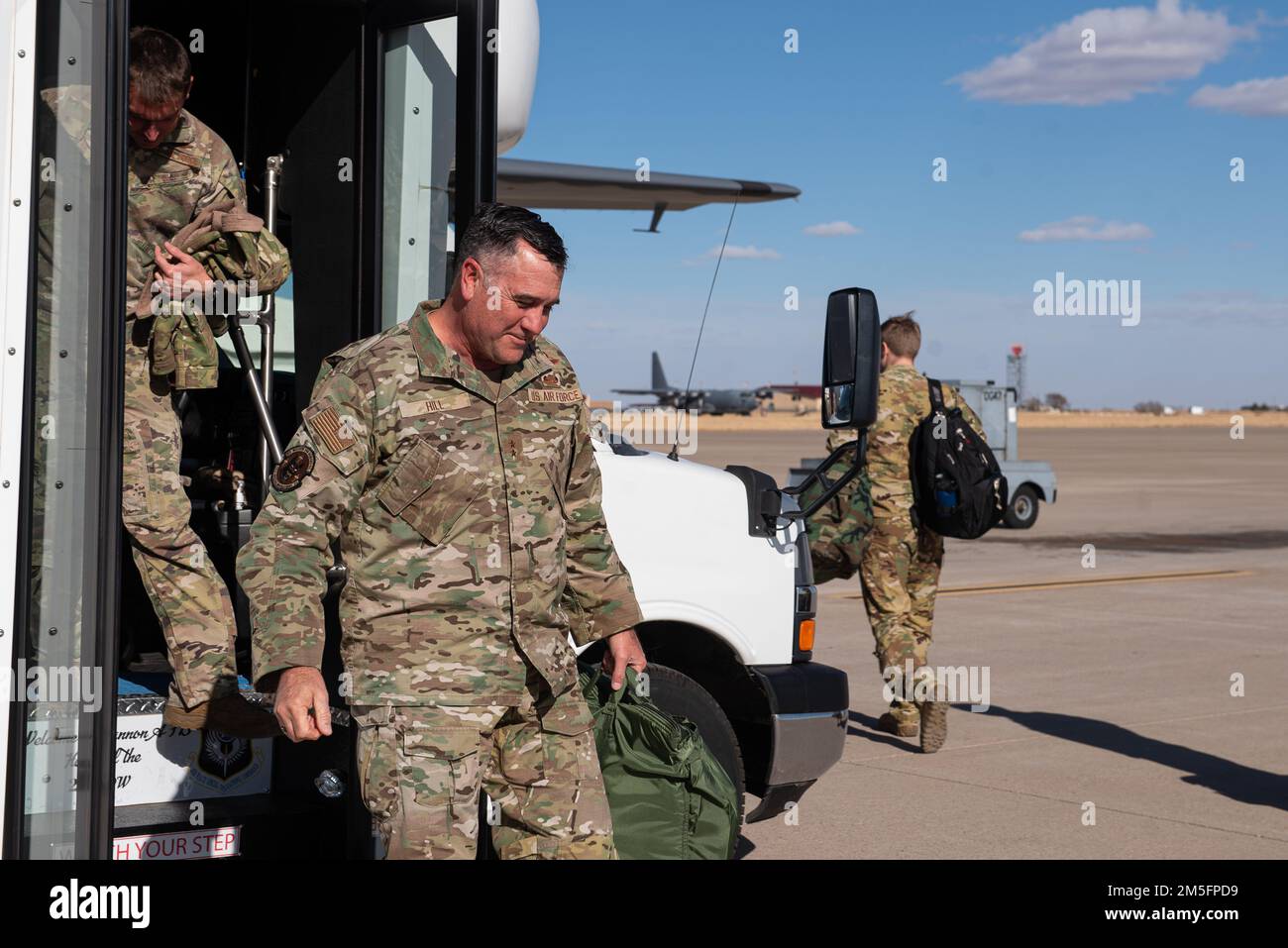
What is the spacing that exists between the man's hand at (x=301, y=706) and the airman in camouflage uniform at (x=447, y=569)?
28mm

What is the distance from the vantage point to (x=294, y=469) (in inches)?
129

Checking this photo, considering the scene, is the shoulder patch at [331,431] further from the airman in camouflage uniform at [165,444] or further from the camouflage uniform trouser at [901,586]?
the camouflage uniform trouser at [901,586]

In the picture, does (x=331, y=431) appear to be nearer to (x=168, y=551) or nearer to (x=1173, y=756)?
(x=168, y=551)

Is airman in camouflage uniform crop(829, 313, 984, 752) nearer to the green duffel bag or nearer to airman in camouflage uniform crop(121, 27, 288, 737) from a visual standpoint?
the green duffel bag

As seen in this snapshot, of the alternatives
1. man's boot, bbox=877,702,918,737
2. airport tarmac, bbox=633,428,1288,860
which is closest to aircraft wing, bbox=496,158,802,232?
airport tarmac, bbox=633,428,1288,860

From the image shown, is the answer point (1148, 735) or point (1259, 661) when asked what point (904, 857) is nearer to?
point (1148, 735)

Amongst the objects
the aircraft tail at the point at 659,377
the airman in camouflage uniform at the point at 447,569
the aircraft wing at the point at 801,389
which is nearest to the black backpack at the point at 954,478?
the airman in camouflage uniform at the point at 447,569

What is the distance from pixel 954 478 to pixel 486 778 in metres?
4.48

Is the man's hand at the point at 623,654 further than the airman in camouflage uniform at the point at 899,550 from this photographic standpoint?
No

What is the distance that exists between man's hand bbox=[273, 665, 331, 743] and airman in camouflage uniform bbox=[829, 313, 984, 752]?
16.8ft

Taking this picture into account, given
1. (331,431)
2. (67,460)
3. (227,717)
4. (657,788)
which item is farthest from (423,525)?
(657,788)

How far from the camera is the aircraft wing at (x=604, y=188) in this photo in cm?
1458

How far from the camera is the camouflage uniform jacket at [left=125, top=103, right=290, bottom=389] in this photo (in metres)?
4.15

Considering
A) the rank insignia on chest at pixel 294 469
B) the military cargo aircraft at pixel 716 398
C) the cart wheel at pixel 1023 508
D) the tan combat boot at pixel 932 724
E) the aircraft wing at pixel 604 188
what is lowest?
the tan combat boot at pixel 932 724
